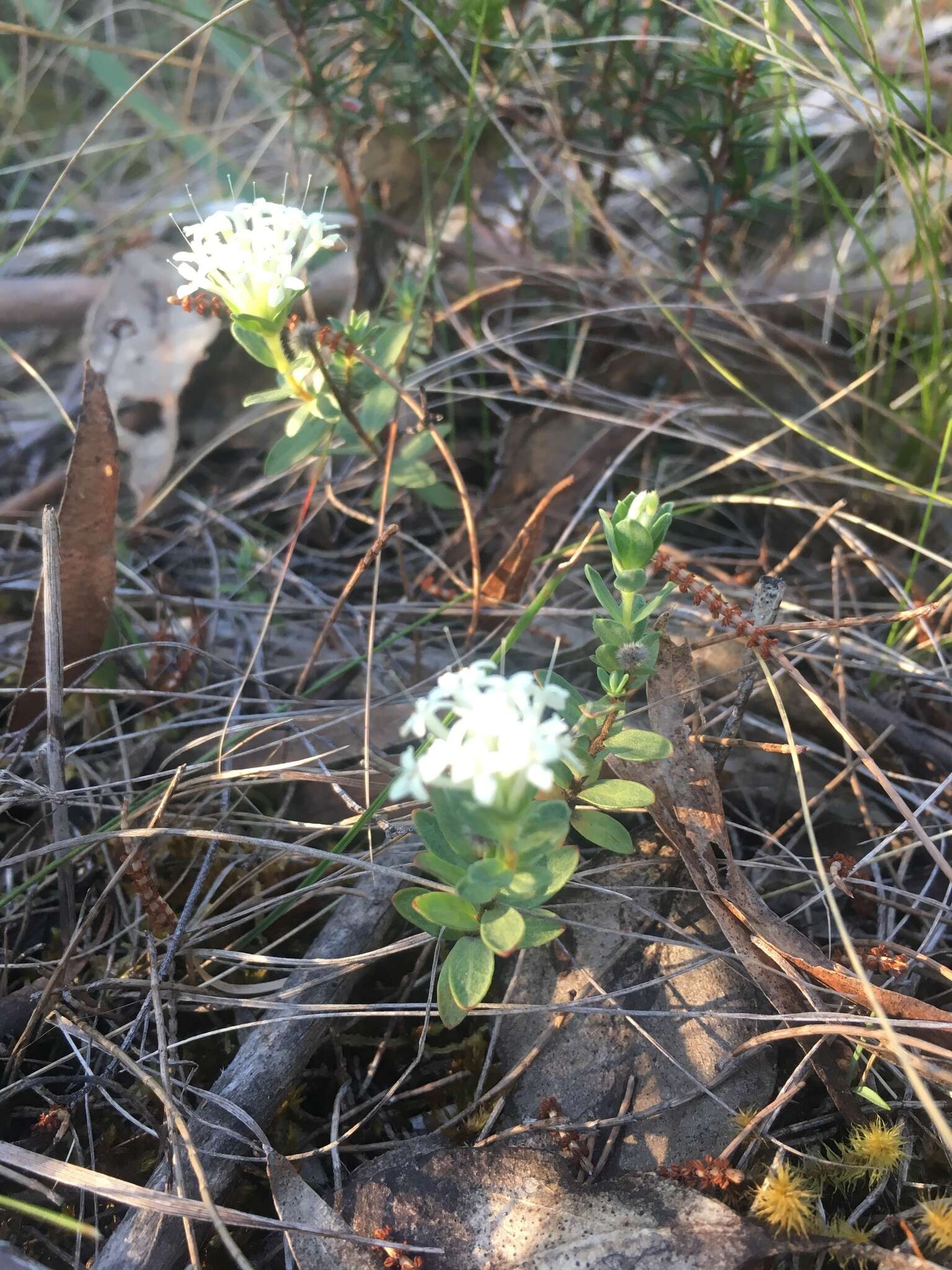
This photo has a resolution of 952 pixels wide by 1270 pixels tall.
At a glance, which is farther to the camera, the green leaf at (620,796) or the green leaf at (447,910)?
the green leaf at (620,796)

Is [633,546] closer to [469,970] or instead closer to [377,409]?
[469,970]

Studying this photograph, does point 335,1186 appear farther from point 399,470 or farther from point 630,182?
point 630,182

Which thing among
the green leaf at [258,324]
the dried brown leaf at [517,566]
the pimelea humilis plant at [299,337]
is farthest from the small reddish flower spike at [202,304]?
the dried brown leaf at [517,566]

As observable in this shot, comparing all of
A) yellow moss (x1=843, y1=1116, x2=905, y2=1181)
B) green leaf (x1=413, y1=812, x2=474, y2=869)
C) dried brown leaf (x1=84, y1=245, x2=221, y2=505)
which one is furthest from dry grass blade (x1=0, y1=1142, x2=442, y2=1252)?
dried brown leaf (x1=84, y1=245, x2=221, y2=505)

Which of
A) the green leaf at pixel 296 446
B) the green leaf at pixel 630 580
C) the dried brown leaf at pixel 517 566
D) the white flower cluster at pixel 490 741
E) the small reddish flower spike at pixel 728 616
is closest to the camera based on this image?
the white flower cluster at pixel 490 741

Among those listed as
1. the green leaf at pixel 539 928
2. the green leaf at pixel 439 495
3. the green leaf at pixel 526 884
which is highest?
the green leaf at pixel 439 495

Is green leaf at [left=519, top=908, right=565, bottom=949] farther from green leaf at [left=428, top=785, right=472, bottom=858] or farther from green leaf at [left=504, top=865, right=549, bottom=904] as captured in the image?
green leaf at [left=428, top=785, right=472, bottom=858]

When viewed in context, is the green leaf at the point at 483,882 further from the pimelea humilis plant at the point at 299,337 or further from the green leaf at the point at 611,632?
the pimelea humilis plant at the point at 299,337

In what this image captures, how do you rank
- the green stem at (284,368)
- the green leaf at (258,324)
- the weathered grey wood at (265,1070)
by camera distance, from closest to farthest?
the weathered grey wood at (265,1070) → the green leaf at (258,324) → the green stem at (284,368)
